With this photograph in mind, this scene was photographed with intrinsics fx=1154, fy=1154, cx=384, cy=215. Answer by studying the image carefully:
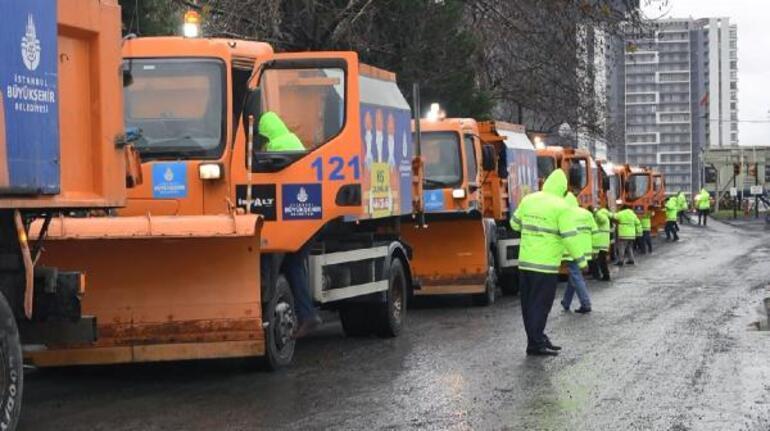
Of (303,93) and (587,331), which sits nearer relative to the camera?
(303,93)

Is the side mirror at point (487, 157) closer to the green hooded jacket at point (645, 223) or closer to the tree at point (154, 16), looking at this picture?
the tree at point (154, 16)

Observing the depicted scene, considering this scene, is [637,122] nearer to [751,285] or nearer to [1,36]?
[751,285]

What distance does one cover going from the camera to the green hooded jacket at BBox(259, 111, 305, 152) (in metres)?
10.1

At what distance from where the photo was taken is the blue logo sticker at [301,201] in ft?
32.9

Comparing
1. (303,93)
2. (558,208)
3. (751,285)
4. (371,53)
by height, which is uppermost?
(371,53)

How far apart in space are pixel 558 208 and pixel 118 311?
425 centimetres

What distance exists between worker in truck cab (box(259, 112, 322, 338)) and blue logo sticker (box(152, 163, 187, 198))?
0.78 metres

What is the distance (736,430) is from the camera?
23.3 feet

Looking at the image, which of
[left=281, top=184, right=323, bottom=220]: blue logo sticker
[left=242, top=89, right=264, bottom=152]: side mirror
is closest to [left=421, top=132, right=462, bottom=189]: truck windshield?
[left=281, top=184, right=323, bottom=220]: blue logo sticker

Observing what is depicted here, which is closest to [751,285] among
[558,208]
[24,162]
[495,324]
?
[495,324]

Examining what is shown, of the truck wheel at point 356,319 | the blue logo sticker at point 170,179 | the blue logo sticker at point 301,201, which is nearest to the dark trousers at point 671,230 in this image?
the truck wheel at point 356,319

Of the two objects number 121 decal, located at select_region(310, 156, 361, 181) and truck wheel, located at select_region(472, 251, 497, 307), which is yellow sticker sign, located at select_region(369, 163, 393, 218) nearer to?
number 121 decal, located at select_region(310, 156, 361, 181)

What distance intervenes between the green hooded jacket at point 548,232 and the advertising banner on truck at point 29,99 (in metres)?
5.15

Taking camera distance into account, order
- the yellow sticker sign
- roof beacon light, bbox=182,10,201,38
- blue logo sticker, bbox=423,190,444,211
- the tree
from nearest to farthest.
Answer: roof beacon light, bbox=182,10,201,38 < the yellow sticker sign < blue logo sticker, bbox=423,190,444,211 < the tree
